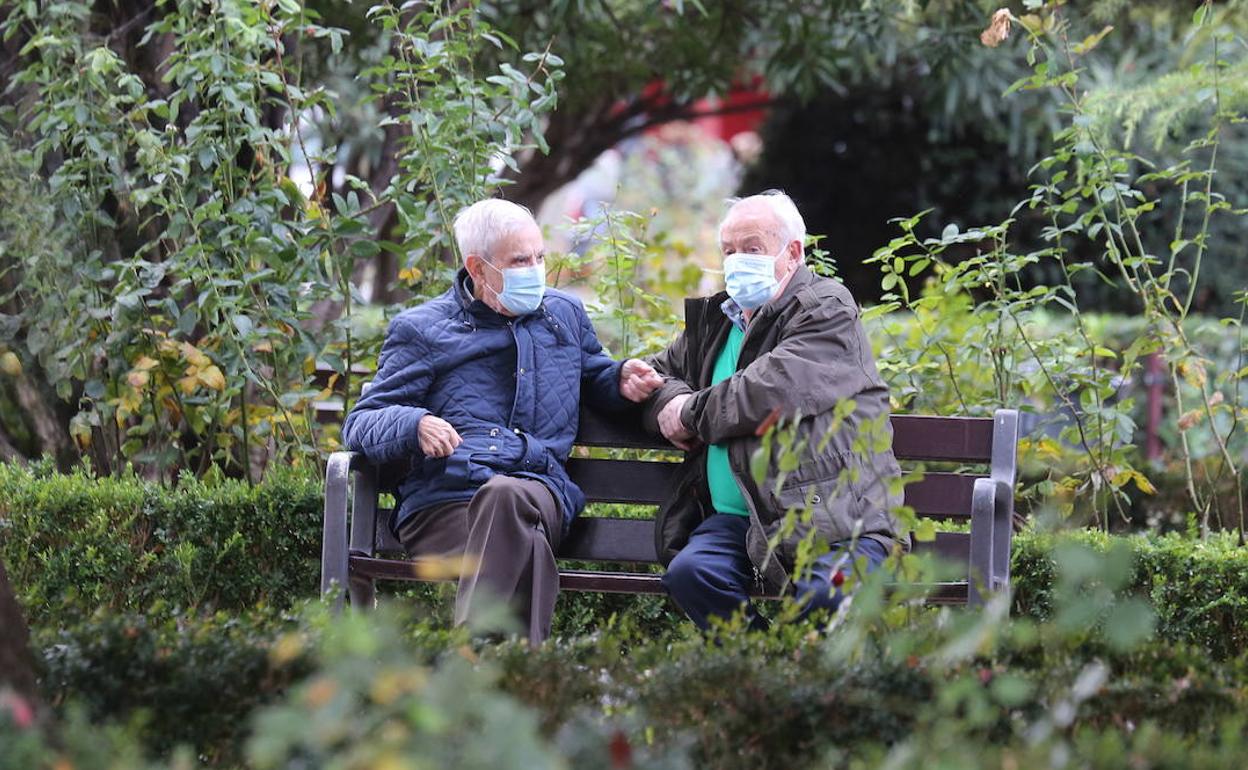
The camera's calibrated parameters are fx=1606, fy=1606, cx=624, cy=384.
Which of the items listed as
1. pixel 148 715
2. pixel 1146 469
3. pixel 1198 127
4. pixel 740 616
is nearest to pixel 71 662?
pixel 148 715

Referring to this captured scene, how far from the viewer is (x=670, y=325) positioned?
19.1 feet

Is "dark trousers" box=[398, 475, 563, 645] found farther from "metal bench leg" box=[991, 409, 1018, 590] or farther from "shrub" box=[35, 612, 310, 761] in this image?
"shrub" box=[35, 612, 310, 761]

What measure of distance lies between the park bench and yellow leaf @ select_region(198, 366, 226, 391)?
Result: 737mm

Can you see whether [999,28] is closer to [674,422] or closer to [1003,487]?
[1003,487]

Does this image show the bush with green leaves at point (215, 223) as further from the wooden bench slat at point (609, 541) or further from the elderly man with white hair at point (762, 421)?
the elderly man with white hair at point (762, 421)

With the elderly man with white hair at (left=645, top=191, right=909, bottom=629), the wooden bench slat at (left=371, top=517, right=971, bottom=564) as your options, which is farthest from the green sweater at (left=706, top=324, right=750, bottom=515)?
the wooden bench slat at (left=371, top=517, right=971, bottom=564)

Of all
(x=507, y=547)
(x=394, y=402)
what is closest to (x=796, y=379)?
(x=507, y=547)

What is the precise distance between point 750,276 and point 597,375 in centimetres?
60

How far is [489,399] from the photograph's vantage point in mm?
4480

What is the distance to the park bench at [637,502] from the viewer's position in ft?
13.9

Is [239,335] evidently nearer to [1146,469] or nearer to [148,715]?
[148,715]

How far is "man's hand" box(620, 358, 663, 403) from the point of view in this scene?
4551mm

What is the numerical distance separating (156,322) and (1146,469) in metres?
4.60

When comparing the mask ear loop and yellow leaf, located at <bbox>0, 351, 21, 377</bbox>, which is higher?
the mask ear loop
